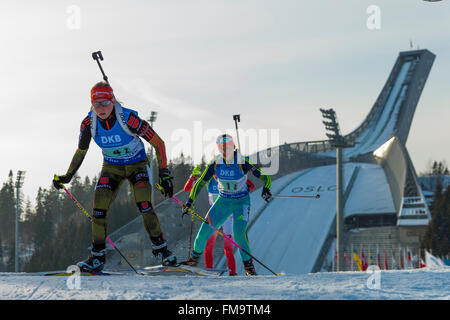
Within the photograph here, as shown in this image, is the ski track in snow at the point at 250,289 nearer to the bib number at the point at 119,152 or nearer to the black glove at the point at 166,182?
the black glove at the point at 166,182

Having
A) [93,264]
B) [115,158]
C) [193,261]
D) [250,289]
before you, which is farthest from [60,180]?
[250,289]

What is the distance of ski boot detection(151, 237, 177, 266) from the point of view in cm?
618

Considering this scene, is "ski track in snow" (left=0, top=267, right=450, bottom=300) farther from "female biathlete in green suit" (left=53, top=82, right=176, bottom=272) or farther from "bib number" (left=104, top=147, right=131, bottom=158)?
"bib number" (left=104, top=147, right=131, bottom=158)

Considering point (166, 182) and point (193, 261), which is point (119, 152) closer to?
point (166, 182)

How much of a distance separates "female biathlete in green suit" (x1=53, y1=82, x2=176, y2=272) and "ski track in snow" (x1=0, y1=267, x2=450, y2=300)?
1.37 m

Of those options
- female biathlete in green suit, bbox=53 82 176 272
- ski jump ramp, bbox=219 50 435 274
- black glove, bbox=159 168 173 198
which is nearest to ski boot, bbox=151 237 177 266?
female biathlete in green suit, bbox=53 82 176 272

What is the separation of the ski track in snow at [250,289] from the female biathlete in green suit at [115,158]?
1373 millimetres

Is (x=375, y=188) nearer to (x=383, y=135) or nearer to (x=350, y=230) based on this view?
(x=350, y=230)

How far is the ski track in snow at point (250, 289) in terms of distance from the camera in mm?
3570

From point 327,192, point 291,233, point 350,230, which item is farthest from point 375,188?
point 291,233

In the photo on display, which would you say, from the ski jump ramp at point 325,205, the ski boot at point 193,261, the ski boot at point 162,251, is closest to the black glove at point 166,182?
the ski boot at point 162,251

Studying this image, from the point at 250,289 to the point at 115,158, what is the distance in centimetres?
269
